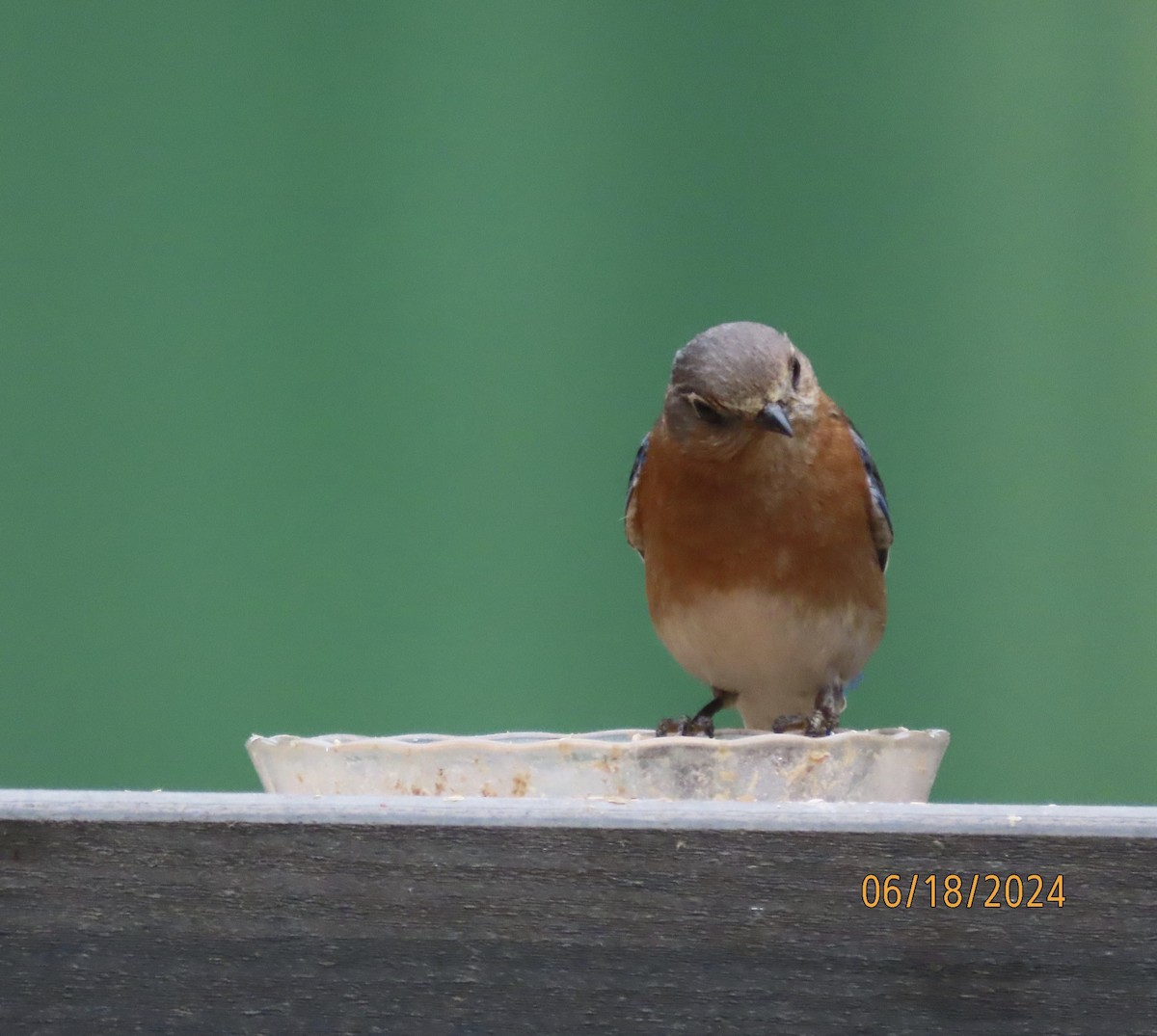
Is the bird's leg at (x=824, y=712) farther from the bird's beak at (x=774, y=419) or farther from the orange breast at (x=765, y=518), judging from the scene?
the bird's beak at (x=774, y=419)

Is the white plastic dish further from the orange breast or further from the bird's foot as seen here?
the orange breast

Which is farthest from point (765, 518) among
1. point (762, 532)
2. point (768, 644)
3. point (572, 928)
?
point (572, 928)

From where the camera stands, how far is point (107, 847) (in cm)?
82

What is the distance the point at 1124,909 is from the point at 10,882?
1.94ft

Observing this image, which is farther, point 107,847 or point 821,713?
point 821,713

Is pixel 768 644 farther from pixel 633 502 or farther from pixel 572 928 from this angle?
pixel 572 928

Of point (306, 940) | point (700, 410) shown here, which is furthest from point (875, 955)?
point (700, 410)

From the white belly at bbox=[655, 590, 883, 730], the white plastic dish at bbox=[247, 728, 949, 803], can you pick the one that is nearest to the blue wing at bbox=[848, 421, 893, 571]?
the white belly at bbox=[655, 590, 883, 730]

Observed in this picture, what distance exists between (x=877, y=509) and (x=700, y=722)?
0.38 meters

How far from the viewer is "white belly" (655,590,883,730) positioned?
6.33ft

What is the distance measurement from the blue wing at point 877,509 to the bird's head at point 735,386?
0.19m

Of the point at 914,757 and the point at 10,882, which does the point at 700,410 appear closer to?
the point at 914,757

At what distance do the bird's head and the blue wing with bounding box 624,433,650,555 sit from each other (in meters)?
Answer: 0.19

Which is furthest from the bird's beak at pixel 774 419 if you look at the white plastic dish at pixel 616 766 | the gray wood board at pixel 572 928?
the gray wood board at pixel 572 928
